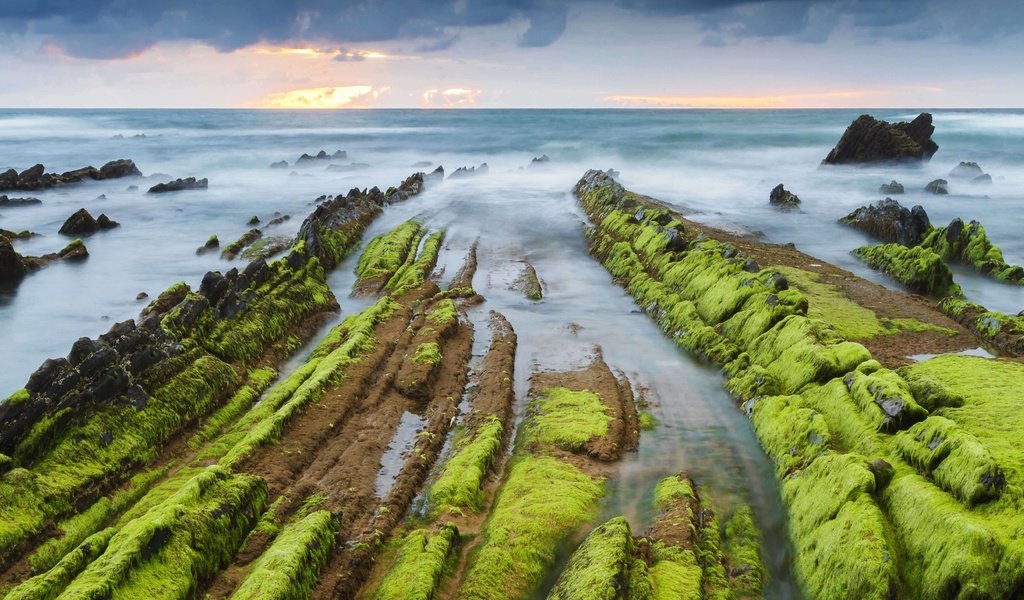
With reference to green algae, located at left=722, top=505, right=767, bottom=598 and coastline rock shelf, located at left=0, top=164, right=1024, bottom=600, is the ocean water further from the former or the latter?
coastline rock shelf, located at left=0, top=164, right=1024, bottom=600

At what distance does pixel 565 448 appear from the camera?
41.0ft

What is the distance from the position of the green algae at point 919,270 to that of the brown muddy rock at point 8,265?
32.5 metres

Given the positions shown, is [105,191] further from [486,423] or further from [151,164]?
[486,423]

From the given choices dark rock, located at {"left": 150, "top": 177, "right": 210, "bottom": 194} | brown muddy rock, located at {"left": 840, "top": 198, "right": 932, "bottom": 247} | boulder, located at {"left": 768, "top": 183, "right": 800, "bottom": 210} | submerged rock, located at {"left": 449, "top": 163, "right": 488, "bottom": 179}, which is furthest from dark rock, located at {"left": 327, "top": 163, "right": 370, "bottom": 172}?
brown muddy rock, located at {"left": 840, "top": 198, "right": 932, "bottom": 247}

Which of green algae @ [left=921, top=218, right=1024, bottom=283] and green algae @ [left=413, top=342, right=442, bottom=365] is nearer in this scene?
green algae @ [left=413, top=342, right=442, bottom=365]

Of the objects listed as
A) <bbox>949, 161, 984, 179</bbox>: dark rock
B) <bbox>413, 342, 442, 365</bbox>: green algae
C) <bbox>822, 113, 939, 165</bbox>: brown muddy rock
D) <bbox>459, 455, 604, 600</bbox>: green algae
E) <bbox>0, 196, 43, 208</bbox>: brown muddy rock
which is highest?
<bbox>822, 113, 939, 165</bbox>: brown muddy rock

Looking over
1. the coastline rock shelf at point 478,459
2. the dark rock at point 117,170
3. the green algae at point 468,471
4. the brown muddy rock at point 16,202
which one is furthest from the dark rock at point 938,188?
the dark rock at point 117,170

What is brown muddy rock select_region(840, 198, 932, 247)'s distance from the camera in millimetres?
27844

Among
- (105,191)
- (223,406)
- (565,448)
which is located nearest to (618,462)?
(565,448)

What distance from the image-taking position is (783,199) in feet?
135

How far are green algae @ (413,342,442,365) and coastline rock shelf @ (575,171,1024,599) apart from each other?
6690 mm

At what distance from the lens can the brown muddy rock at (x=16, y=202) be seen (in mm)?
43219

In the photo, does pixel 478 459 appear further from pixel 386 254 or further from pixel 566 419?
pixel 386 254

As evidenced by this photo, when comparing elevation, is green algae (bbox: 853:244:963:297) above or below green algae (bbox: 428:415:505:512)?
above
